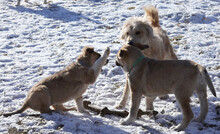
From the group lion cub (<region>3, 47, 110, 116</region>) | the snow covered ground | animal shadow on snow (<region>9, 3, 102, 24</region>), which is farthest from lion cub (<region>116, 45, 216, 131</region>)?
animal shadow on snow (<region>9, 3, 102, 24</region>)

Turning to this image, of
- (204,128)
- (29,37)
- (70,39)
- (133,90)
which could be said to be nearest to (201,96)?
(204,128)

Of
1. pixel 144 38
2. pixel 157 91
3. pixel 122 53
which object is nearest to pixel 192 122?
pixel 157 91

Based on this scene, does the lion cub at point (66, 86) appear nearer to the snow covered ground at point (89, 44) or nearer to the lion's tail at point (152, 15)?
the snow covered ground at point (89, 44)

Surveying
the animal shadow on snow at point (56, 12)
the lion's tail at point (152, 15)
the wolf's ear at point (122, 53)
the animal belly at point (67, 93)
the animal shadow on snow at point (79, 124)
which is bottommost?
the animal shadow on snow at point (79, 124)

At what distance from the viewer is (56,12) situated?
45.4 ft

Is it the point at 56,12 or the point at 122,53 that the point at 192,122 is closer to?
the point at 122,53

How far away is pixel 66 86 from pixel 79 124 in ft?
3.03

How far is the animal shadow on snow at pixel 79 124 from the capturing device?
5.09 meters

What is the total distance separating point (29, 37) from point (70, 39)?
160cm

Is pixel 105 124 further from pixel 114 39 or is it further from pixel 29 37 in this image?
pixel 29 37

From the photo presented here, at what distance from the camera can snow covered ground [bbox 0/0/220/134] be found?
5.32m

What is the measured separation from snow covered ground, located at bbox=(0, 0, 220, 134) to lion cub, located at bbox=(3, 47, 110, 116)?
0.27 m

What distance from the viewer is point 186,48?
31.1 ft

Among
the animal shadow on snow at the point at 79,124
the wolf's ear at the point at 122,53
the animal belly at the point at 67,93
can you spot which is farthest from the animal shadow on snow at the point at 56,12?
the animal shadow on snow at the point at 79,124
